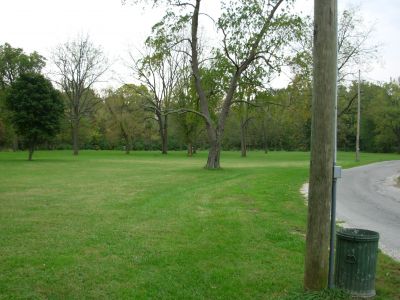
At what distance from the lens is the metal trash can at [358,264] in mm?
5336

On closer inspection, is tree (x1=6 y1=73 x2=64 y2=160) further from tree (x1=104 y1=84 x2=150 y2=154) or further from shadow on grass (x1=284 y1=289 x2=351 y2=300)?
shadow on grass (x1=284 y1=289 x2=351 y2=300)

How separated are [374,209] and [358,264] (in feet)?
27.9

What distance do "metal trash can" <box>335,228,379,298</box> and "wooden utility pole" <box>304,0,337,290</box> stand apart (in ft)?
0.96

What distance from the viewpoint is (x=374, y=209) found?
1312 centimetres

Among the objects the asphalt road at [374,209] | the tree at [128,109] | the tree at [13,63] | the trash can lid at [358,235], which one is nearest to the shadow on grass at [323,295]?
the trash can lid at [358,235]

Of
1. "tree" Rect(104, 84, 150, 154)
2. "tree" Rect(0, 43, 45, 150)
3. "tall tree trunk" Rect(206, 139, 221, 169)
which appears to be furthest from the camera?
"tree" Rect(0, 43, 45, 150)

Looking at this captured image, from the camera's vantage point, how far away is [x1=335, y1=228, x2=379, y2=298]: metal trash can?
5336 mm

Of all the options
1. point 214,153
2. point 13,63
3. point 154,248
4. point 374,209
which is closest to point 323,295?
point 154,248

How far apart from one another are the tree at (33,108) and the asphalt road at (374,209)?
29146mm

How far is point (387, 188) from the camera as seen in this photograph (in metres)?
19.3

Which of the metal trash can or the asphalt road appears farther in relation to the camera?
the asphalt road

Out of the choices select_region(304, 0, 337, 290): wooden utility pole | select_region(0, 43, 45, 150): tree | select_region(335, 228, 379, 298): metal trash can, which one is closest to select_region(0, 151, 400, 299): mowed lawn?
select_region(335, 228, 379, 298): metal trash can

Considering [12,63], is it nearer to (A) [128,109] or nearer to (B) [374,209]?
(A) [128,109]

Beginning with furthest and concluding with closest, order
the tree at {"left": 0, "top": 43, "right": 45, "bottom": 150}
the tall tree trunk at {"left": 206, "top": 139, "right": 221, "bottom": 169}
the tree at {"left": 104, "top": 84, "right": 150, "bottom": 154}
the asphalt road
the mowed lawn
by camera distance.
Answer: the tree at {"left": 0, "top": 43, "right": 45, "bottom": 150}, the tree at {"left": 104, "top": 84, "right": 150, "bottom": 154}, the tall tree trunk at {"left": 206, "top": 139, "right": 221, "bottom": 169}, the asphalt road, the mowed lawn
